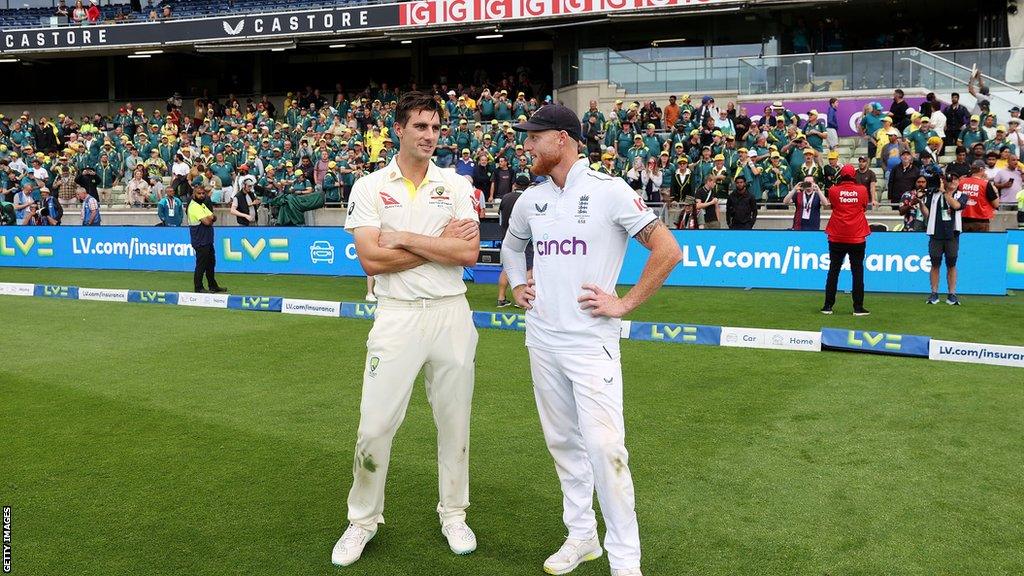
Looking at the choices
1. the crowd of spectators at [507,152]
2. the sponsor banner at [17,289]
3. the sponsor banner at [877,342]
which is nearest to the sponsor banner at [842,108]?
the crowd of spectators at [507,152]

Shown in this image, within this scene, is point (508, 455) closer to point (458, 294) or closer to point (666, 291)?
point (458, 294)

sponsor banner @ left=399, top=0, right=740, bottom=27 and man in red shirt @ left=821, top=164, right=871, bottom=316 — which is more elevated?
sponsor banner @ left=399, top=0, right=740, bottom=27

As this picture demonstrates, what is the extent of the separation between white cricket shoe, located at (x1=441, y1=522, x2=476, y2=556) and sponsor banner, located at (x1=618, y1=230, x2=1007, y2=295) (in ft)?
38.3

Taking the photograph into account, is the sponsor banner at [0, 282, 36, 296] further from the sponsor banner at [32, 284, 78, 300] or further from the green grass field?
the green grass field

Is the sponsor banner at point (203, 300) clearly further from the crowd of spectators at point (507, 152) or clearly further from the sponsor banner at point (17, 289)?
the sponsor banner at point (17, 289)

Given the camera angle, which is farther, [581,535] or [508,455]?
[508,455]

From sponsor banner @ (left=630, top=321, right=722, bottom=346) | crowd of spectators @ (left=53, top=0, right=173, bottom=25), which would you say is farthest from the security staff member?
crowd of spectators @ (left=53, top=0, right=173, bottom=25)

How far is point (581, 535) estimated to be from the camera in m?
4.85

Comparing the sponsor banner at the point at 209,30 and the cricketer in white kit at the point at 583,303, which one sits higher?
the sponsor banner at the point at 209,30

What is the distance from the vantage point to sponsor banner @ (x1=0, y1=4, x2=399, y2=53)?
1235 inches

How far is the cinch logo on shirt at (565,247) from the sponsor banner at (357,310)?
852cm

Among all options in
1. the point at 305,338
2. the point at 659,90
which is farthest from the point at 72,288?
the point at 659,90

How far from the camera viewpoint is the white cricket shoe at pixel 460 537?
5008 mm

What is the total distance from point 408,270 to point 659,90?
22857mm
